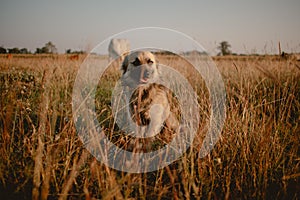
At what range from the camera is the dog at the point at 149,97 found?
2676 millimetres

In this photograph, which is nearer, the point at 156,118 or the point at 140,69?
the point at 156,118

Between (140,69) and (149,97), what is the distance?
524 millimetres

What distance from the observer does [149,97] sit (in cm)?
287

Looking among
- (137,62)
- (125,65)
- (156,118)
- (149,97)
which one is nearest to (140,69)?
(137,62)

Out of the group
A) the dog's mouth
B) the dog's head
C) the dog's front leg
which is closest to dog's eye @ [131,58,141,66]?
the dog's head

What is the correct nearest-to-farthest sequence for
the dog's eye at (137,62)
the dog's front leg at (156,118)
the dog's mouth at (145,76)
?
1. the dog's front leg at (156,118)
2. the dog's mouth at (145,76)
3. the dog's eye at (137,62)

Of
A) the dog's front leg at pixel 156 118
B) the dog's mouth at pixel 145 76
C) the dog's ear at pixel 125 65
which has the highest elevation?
the dog's ear at pixel 125 65

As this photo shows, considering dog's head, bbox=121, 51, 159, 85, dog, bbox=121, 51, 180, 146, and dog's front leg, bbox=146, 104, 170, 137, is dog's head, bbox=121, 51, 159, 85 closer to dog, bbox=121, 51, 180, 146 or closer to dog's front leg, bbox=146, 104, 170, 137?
dog, bbox=121, 51, 180, 146

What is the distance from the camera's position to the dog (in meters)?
2.68

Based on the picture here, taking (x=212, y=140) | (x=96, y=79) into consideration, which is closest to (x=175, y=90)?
(x=212, y=140)

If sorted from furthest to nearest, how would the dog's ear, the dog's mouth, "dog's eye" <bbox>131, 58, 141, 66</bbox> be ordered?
1. the dog's ear
2. "dog's eye" <bbox>131, 58, 141, 66</bbox>
3. the dog's mouth

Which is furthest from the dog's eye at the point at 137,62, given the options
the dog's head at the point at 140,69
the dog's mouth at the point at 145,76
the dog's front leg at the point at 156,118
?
the dog's front leg at the point at 156,118

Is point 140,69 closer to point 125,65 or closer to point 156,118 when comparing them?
point 125,65

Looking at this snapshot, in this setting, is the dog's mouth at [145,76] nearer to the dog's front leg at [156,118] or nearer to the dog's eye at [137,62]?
the dog's eye at [137,62]
